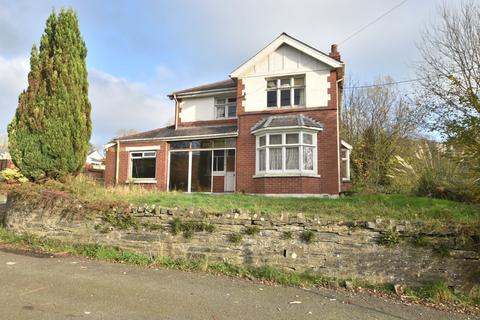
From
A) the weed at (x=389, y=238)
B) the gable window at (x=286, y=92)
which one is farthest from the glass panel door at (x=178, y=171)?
the weed at (x=389, y=238)

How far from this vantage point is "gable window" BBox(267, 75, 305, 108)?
16.1 meters

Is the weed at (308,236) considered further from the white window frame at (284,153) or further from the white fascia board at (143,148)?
the white fascia board at (143,148)

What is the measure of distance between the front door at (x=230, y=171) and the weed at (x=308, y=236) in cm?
1042

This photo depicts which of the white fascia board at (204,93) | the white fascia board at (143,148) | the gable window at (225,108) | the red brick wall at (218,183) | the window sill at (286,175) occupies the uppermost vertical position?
the white fascia board at (204,93)

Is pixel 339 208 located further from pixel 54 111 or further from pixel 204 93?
pixel 204 93

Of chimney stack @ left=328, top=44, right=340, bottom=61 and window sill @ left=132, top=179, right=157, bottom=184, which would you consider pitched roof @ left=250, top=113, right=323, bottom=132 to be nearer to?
chimney stack @ left=328, top=44, right=340, bottom=61

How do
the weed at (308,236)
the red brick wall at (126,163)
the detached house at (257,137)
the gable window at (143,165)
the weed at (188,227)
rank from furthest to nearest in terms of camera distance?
the gable window at (143,165) → the red brick wall at (126,163) → the detached house at (257,137) → the weed at (188,227) → the weed at (308,236)

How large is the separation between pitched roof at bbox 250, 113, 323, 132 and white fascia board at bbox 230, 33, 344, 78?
2.48 metres

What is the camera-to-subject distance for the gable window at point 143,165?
1853 cm

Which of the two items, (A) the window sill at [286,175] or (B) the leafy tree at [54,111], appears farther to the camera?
(A) the window sill at [286,175]

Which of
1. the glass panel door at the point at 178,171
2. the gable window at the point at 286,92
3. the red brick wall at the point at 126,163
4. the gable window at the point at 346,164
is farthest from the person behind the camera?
the gable window at the point at 346,164

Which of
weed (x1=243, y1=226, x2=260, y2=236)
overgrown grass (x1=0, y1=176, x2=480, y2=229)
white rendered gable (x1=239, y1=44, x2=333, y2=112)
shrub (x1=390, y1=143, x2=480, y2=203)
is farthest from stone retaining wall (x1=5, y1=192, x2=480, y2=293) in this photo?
white rendered gable (x1=239, y1=44, x2=333, y2=112)

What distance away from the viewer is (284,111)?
16.1 m

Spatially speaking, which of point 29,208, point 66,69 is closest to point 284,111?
point 66,69
